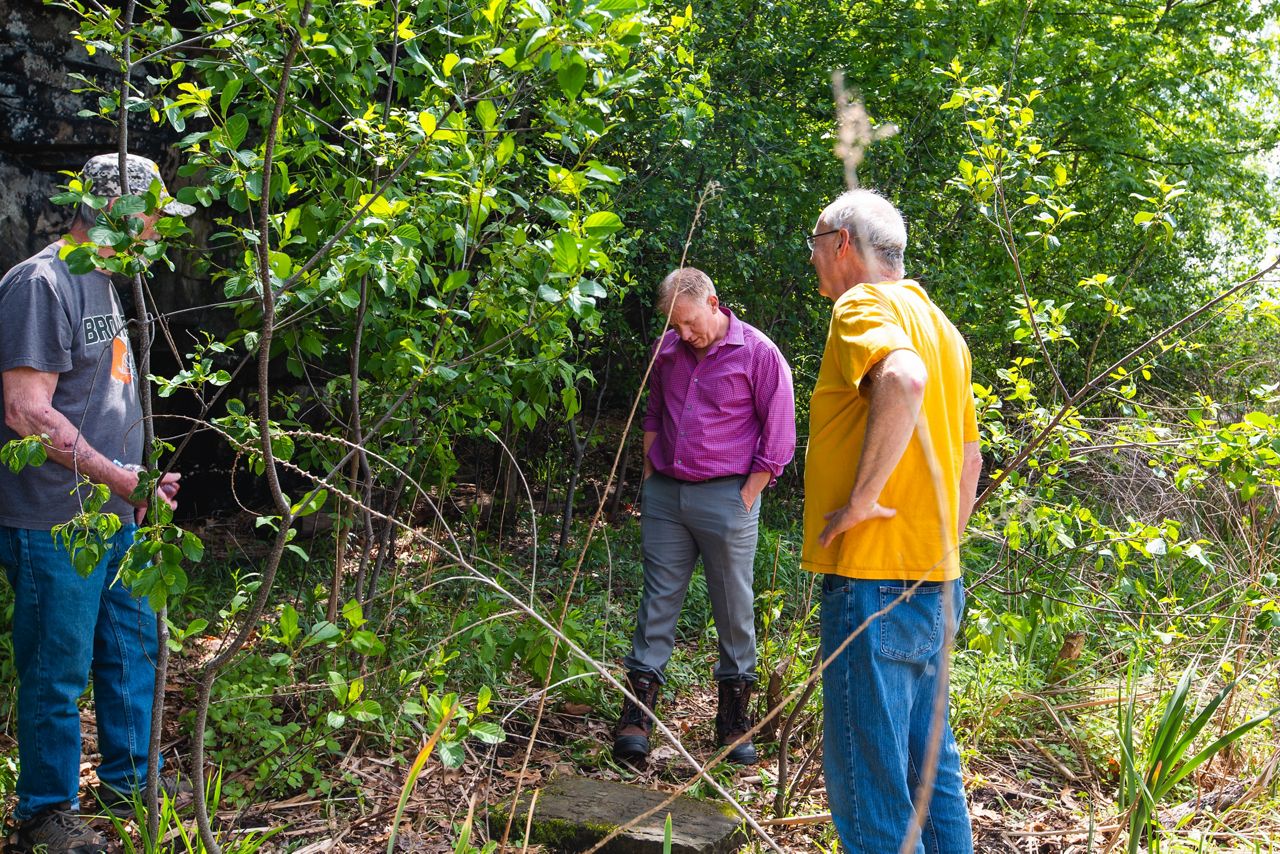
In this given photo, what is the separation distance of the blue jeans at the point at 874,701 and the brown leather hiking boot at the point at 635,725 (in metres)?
1.72

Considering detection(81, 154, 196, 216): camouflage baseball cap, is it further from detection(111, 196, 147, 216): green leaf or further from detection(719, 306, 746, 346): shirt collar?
detection(719, 306, 746, 346): shirt collar

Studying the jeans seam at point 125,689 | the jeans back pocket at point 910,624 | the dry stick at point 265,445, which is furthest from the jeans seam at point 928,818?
the jeans seam at point 125,689

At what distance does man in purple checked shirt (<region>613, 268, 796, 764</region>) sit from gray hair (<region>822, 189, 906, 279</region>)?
1.48m

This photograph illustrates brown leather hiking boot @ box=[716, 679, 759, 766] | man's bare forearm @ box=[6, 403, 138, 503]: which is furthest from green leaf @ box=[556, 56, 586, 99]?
brown leather hiking boot @ box=[716, 679, 759, 766]

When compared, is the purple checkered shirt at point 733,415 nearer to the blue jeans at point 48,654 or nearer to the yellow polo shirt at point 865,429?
the yellow polo shirt at point 865,429

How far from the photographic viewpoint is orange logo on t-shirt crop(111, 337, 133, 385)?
11.2ft

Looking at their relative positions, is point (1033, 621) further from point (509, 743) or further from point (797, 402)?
point (797, 402)

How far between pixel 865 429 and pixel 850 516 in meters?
0.22

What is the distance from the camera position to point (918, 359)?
8.36 ft

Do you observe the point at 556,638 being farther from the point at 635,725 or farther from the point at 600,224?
the point at 635,725

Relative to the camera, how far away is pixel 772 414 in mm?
4438

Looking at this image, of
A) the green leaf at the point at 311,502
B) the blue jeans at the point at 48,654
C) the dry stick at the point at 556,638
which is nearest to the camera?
the dry stick at the point at 556,638

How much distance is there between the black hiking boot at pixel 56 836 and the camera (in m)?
3.11

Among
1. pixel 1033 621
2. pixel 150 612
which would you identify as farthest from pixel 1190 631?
pixel 150 612
